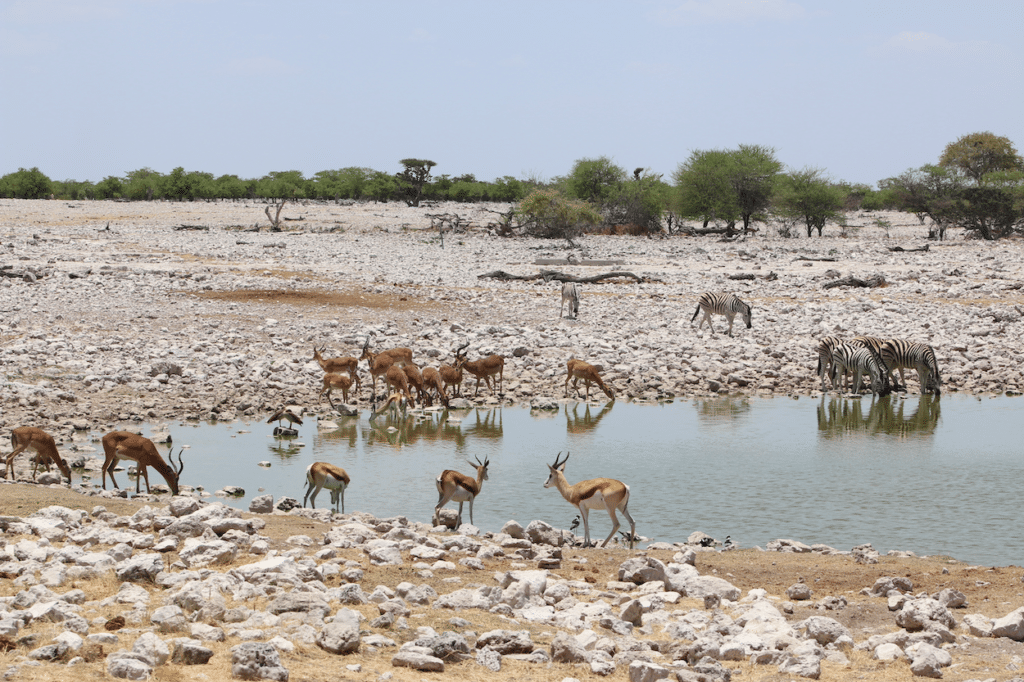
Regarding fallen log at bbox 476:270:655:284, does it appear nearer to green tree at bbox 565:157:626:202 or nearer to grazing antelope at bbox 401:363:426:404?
grazing antelope at bbox 401:363:426:404

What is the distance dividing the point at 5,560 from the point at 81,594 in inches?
43.9

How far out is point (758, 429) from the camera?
53.5ft

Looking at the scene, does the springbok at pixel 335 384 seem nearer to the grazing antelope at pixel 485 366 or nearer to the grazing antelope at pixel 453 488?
the grazing antelope at pixel 485 366

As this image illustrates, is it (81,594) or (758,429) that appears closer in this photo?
(81,594)

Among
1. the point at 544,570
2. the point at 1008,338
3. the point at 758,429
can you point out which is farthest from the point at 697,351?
the point at 544,570

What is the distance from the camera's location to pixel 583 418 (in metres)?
17.2

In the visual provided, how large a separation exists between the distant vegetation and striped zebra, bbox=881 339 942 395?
2894cm

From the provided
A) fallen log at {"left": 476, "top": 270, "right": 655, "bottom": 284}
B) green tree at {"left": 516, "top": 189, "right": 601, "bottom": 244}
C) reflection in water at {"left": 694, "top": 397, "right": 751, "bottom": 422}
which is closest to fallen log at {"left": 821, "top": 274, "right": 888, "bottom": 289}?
fallen log at {"left": 476, "top": 270, "right": 655, "bottom": 284}

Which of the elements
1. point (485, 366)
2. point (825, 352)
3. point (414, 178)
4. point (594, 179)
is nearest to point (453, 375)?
point (485, 366)

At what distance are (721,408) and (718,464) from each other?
4.30m

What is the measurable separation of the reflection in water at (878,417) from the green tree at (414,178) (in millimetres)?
62535

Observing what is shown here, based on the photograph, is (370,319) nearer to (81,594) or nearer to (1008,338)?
(1008,338)

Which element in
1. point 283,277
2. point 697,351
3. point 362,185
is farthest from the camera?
point 362,185

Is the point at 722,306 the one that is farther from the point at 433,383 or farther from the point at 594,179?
the point at 594,179
